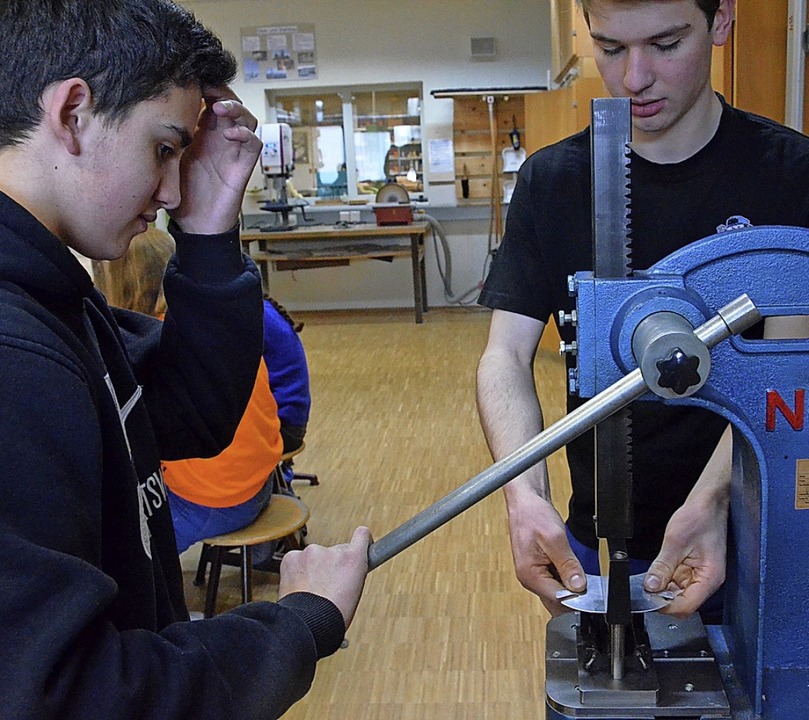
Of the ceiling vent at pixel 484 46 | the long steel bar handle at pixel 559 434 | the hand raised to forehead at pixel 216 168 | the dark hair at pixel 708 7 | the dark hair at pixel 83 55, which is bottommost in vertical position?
the long steel bar handle at pixel 559 434

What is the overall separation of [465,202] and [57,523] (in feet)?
23.9

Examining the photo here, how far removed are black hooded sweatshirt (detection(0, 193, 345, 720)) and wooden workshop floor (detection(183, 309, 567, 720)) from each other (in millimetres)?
1482

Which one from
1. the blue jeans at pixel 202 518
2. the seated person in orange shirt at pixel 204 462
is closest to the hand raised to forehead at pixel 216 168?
the seated person in orange shirt at pixel 204 462

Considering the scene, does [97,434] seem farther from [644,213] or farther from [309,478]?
[309,478]

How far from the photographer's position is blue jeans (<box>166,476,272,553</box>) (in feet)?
8.09

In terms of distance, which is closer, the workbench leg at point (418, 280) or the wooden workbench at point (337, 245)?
the wooden workbench at point (337, 245)

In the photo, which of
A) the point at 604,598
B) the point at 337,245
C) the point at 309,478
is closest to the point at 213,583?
the point at 309,478

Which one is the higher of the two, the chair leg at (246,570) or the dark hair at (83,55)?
the dark hair at (83,55)

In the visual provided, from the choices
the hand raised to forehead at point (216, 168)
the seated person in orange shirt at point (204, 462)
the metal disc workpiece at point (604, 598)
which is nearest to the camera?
the metal disc workpiece at point (604, 598)

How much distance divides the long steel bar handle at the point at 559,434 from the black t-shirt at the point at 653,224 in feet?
1.88

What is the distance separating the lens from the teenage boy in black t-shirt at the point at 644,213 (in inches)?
44.8

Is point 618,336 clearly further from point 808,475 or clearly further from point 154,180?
point 154,180

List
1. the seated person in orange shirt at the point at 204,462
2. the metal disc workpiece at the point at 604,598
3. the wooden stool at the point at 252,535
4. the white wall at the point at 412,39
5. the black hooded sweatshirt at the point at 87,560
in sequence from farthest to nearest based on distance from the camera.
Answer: the white wall at the point at 412,39 → the wooden stool at the point at 252,535 → the seated person in orange shirt at the point at 204,462 → the metal disc workpiece at the point at 604,598 → the black hooded sweatshirt at the point at 87,560

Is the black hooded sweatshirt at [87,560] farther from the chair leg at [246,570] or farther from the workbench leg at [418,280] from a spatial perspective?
the workbench leg at [418,280]
